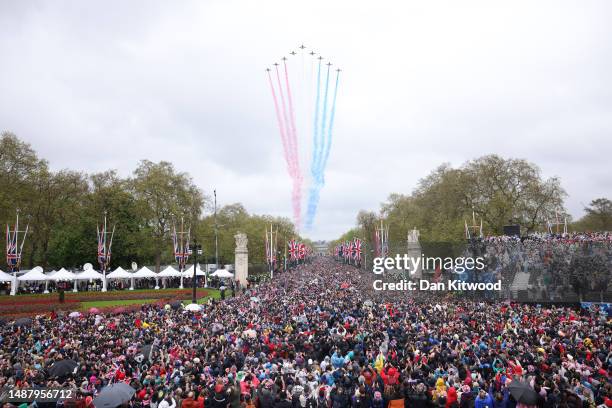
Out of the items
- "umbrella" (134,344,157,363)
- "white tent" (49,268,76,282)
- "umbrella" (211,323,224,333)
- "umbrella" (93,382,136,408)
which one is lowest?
"umbrella" (134,344,157,363)

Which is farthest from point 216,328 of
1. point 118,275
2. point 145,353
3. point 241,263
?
point 118,275

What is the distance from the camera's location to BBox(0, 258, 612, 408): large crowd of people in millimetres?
10531

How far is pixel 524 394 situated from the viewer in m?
9.43

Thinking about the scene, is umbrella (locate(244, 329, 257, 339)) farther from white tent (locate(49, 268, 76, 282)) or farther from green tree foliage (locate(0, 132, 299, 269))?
green tree foliage (locate(0, 132, 299, 269))

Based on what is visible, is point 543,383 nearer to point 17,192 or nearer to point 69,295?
point 69,295

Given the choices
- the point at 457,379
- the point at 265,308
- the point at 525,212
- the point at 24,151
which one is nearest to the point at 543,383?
the point at 457,379

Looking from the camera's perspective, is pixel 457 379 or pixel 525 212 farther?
pixel 525 212

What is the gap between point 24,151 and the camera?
50906 millimetres

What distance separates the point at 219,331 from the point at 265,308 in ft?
23.6

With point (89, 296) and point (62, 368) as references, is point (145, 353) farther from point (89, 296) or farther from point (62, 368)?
point (89, 296)

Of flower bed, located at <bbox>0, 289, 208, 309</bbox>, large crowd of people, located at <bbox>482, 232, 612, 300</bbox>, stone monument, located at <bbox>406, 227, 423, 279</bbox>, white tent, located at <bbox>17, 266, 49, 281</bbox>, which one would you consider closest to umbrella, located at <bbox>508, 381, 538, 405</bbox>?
large crowd of people, located at <bbox>482, 232, 612, 300</bbox>

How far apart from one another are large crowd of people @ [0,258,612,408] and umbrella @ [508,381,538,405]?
0.07 feet

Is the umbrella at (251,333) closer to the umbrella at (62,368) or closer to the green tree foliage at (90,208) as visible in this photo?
the umbrella at (62,368)

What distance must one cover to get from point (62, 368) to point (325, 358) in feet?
26.1
